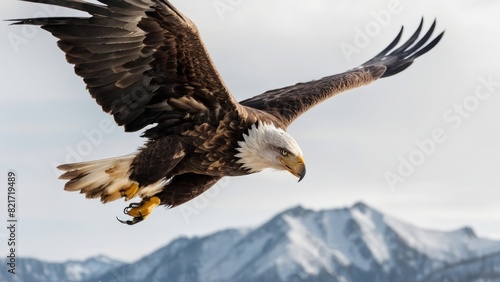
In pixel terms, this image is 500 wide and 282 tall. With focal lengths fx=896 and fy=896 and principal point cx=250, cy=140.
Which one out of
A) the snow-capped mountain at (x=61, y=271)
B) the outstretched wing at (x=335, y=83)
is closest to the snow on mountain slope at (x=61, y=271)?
the snow-capped mountain at (x=61, y=271)

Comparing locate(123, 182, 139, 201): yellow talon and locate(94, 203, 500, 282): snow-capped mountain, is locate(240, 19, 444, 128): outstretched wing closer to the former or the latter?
locate(123, 182, 139, 201): yellow talon

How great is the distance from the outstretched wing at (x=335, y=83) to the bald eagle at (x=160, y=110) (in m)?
0.46

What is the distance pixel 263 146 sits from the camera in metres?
8.01

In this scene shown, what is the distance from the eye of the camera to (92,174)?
841 cm

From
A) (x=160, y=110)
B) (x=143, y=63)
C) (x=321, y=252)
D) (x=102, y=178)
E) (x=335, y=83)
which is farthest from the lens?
(x=321, y=252)

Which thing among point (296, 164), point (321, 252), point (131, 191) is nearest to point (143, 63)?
point (131, 191)

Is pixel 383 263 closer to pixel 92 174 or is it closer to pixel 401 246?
pixel 401 246

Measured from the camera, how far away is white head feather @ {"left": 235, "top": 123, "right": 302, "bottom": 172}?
801 cm

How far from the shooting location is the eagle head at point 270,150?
802 centimetres

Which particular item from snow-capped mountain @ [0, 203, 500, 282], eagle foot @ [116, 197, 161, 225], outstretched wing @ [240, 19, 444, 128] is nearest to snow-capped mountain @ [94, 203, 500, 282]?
snow-capped mountain @ [0, 203, 500, 282]

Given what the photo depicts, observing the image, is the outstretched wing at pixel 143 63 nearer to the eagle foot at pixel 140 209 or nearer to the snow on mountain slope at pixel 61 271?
the eagle foot at pixel 140 209

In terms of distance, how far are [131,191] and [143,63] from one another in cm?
130

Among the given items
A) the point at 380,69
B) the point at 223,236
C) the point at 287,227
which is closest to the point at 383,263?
the point at 287,227

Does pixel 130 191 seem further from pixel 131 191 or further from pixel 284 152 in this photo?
pixel 284 152
